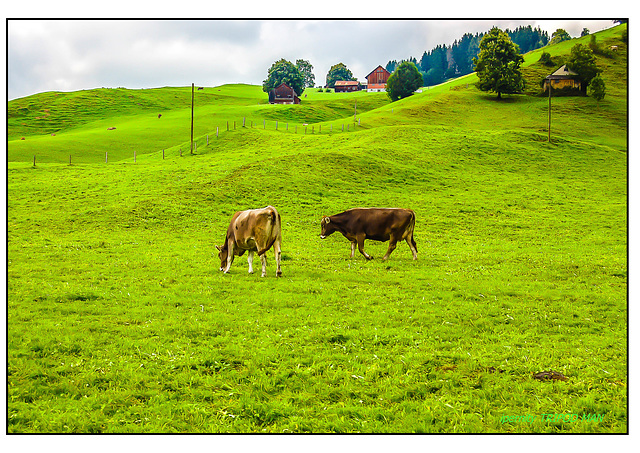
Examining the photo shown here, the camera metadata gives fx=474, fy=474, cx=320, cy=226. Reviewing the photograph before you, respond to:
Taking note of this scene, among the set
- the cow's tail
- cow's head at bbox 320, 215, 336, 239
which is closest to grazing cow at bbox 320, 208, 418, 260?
cow's head at bbox 320, 215, 336, 239

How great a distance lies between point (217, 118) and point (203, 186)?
65642 mm

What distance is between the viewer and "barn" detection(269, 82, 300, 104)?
421ft

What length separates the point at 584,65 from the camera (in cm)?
9762

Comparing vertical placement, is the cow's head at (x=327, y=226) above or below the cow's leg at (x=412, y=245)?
above

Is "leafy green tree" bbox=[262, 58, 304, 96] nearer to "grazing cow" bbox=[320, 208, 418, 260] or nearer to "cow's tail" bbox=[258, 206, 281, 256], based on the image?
"grazing cow" bbox=[320, 208, 418, 260]

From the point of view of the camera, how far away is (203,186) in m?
37.2

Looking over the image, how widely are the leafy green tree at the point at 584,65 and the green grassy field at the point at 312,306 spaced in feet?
207

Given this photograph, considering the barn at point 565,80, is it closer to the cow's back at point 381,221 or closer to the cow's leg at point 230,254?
the cow's back at point 381,221

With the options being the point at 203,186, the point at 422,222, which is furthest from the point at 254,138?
the point at 422,222

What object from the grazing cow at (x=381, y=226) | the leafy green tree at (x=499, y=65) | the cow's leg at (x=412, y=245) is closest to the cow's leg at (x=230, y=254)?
the grazing cow at (x=381, y=226)

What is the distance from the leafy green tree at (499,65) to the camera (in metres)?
96.1

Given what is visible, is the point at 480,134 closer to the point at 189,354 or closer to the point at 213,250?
the point at 213,250

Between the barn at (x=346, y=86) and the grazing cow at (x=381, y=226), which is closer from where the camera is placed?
the grazing cow at (x=381, y=226)

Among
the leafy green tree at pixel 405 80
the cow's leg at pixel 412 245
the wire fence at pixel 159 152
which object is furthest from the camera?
the leafy green tree at pixel 405 80
